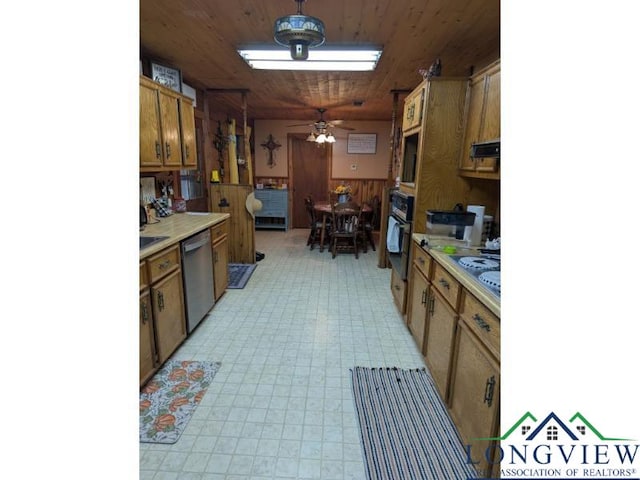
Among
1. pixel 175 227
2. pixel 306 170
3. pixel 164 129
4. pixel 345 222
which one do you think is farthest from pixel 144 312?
pixel 306 170

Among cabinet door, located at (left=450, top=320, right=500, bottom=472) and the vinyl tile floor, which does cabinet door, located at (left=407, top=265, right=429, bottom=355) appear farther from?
cabinet door, located at (left=450, top=320, right=500, bottom=472)

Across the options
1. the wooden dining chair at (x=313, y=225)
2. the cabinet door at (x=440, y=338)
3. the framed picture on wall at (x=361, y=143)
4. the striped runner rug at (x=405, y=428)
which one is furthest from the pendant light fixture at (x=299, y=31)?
the framed picture on wall at (x=361, y=143)

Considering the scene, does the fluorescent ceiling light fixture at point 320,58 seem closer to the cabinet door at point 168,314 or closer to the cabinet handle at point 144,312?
the cabinet door at point 168,314

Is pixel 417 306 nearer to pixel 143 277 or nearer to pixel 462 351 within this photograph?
pixel 462 351

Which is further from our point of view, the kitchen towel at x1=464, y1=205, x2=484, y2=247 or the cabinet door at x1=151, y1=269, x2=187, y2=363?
the kitchen towel at x1=464, y1=205, x2=484, y2=247

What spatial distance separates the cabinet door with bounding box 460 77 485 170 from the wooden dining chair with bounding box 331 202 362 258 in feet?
8.17

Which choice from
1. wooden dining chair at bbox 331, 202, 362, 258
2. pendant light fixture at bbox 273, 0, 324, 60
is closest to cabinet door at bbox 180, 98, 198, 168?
pendant light fixture at bbox 273, 0, 324, 60

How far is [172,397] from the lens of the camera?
1.86 metres

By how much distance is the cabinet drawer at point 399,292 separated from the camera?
273 centimetres

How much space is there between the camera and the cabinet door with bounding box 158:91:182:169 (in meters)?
2.57

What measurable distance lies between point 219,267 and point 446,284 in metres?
A: 2.15
